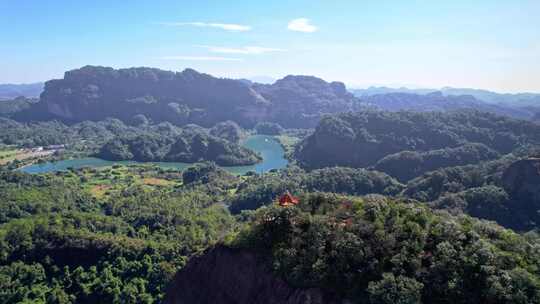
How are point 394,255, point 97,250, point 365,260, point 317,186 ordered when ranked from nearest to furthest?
point 394,255, point 365,260, point 97,250, point 317,186

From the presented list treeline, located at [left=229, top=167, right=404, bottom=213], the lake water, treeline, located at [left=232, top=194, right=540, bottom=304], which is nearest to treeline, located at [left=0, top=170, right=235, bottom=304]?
treeline, located at [left=229, top=167, right=404, bottom=213]

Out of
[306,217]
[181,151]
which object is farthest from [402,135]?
[306,217]

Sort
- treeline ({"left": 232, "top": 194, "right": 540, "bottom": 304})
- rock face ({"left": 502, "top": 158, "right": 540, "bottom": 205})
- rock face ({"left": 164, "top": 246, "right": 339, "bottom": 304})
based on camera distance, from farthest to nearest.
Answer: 1. rock face ({"left": 502, "top": 158, "right": 540, "bottom": 205})
2. rock face ({"left": 164, "top": 246, "right": 339, "bottom": 304})
3. treeline ({"left": 232, "top": 194, "right": 540, "bottom": 304})

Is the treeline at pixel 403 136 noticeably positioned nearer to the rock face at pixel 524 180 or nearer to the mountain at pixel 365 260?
the rock face at pixel 524 180

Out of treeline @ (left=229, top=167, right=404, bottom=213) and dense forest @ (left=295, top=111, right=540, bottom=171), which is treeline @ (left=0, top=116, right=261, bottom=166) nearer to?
dense forest @ (left=295, top=111, right=540, bottom=171)

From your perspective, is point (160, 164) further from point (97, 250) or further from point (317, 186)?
point (97, 250)

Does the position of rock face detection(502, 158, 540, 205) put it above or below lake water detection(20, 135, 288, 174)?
above
